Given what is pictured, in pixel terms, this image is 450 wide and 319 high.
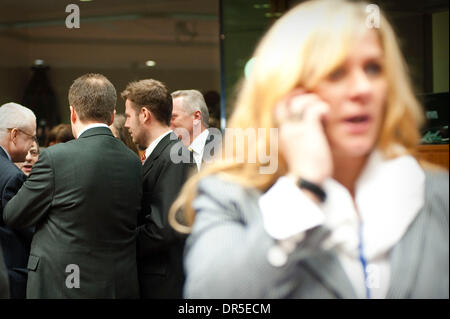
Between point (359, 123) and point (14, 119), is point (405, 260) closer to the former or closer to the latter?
point (359, 123)

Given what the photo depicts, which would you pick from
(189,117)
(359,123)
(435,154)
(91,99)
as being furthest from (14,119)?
(435,154)

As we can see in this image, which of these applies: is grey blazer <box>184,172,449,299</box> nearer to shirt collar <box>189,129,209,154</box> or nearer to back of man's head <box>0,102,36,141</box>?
shirt collar <box>189,129,209,154</box>

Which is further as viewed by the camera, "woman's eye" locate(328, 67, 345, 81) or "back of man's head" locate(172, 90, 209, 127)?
"back of man's head" locate(172, 90, 209, 127)

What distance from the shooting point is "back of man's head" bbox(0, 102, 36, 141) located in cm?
290

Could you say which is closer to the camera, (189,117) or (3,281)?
(3,281)

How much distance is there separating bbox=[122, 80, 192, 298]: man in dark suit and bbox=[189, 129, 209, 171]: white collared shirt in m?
0.04

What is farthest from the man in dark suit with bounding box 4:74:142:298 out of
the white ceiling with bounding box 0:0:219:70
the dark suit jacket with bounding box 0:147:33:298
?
the white ceiling with bounding box 0:0:219:70

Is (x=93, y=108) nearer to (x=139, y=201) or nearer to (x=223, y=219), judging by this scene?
(x=139, y=201)

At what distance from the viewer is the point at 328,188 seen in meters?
2.00

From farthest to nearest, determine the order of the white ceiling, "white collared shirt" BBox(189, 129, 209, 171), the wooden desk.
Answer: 1. the white ceiling
2. "white collared shirt" BBox(189, 129, 209, 171)
3. the wooden desk

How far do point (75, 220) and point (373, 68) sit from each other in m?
1.23

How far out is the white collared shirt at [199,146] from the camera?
2.40 meters

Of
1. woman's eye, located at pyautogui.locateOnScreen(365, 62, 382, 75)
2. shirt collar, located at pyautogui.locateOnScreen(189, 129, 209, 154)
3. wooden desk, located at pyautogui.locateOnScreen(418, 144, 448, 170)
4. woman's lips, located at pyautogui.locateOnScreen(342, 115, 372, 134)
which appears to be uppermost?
woman's eye, located at pyautogui.locateOnScreen(365, 62, 382, 75)
